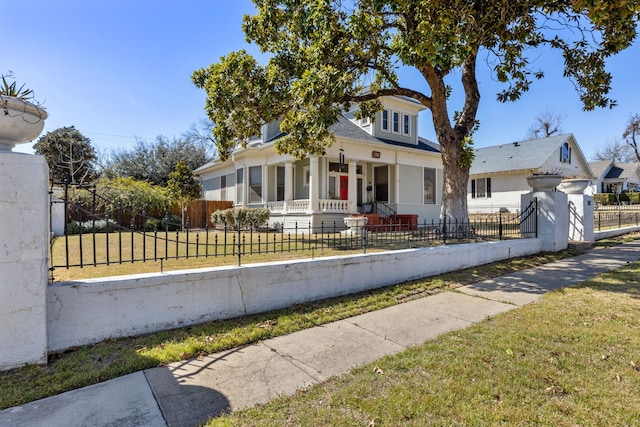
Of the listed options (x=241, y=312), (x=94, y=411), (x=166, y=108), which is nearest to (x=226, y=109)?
(x=241, y=312)

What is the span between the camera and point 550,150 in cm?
2833

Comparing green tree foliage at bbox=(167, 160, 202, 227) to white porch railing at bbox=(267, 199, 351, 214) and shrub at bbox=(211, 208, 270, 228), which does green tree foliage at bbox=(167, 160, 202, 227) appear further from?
white porch railing at bbox=(267, 199, 351, 214)

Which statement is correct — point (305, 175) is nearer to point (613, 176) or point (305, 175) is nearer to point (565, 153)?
point (565, 153)

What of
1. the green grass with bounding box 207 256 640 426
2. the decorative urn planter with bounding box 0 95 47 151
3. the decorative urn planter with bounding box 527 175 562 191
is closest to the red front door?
the decorative urn planter with bounding box 527 175 562 191

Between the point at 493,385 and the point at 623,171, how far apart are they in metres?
52.8

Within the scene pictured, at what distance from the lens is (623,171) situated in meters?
41.0

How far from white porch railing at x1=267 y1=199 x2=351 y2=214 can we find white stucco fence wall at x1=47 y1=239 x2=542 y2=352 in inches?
361

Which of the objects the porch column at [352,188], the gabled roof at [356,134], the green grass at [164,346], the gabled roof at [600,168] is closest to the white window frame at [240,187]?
the gabled roof at [356,134]

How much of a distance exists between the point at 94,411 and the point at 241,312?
7.33ft

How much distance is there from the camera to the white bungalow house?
53.1ft

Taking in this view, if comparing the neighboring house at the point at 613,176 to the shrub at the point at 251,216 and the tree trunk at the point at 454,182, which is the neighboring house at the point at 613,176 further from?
the shrub at the point at 251,216

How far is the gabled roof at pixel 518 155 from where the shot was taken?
2808 cm

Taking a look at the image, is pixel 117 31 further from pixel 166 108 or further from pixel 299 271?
pixel 166 108

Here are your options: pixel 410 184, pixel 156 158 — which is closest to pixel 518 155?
pixel 410 184
